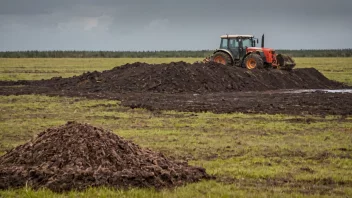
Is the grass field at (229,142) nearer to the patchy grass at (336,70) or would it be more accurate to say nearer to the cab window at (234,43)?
the cab window at (234,43)

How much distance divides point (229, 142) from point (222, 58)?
77.6 ft

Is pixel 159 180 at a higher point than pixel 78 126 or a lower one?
lower

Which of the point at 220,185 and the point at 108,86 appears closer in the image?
the point at 220,185

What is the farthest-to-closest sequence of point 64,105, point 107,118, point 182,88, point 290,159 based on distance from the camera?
point 182,88, point 64,105, point 107,118, point 290,159

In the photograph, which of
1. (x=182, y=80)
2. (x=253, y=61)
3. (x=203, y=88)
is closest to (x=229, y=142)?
(x=203, y=88)

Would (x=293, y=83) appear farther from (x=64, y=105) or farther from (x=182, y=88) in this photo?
(x=64, y=105)

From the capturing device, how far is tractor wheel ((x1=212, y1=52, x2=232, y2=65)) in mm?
38500

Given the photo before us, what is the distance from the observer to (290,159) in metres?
13.2

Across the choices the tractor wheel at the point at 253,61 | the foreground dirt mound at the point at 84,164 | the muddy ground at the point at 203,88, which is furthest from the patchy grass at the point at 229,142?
the tractor wheel at the point at 253,61

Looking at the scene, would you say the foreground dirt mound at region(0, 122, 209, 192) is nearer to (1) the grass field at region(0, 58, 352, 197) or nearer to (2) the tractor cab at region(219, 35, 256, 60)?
(1) the grass field at region(0, 58, 352, 197)

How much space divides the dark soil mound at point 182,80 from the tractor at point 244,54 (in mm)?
1593

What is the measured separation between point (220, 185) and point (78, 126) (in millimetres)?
2940

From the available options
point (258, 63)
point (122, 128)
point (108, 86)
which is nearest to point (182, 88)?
point (108, 86)

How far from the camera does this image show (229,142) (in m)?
15.5
